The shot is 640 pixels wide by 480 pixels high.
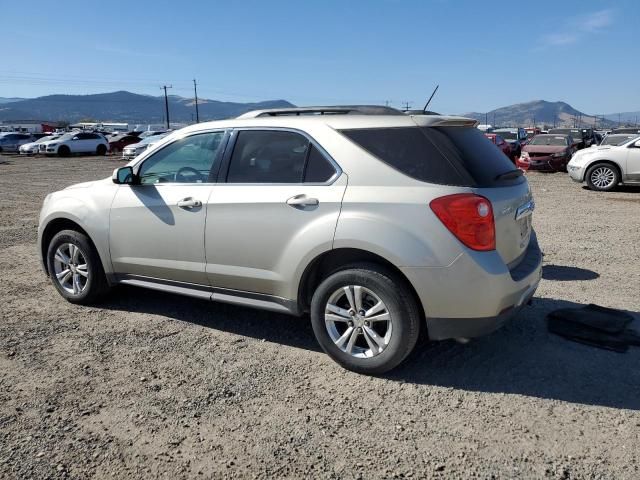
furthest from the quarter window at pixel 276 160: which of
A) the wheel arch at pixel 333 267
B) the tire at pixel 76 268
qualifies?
the tire at pixel 76 268

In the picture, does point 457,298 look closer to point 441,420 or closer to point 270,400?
point 441,420

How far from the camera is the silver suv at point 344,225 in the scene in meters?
3.50

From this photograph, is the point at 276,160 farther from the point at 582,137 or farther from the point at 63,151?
the point at 63,151

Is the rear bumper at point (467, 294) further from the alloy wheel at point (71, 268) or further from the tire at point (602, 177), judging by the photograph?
the tire at point (602, 177)

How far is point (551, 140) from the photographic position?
22500 millimetres

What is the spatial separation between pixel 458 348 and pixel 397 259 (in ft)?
3.88

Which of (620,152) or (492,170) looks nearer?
(492,170)

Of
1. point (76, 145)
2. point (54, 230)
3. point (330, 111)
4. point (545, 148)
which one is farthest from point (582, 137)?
point (76, 145)

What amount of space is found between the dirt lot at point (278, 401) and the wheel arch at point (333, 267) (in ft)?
1.66

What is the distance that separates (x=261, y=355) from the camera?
420 centimetres

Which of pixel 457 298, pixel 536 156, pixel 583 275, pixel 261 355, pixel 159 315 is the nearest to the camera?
pixel 457 298

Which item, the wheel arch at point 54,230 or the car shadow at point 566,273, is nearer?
the wheel arch at point 54,230

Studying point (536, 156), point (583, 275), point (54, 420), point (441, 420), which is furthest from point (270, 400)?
point (536, 156)

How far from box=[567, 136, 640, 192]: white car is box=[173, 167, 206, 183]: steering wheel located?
43.4 ft
